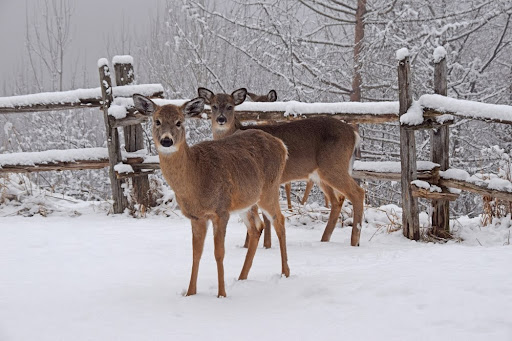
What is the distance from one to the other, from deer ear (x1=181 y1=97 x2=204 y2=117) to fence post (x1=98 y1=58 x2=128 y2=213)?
12.4ft

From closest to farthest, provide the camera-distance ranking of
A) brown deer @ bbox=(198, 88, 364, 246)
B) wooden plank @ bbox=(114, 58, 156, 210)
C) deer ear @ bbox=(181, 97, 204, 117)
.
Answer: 1. deer ear @ bbox=(181, 97, 204, 117)
2. brown deer @ bbox=(198, 88, 364, 246)
3. wooden plank @ bbox=(114, 58, 156, 210)

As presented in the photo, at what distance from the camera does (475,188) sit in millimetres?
6141

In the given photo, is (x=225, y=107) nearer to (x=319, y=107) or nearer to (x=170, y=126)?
(x=319, y=107)

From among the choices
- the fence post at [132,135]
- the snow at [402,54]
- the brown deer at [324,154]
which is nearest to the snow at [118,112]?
the fence post at [132,135]

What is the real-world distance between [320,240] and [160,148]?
299 cm

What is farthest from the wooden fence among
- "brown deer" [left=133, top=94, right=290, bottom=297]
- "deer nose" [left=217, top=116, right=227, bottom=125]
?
"brown deer" [left=133, top=94, right=290, bottom=297]

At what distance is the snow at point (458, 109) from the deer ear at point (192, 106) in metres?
2.78

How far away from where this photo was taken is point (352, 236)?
21.1 feet

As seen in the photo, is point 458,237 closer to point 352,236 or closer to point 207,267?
point 352,236

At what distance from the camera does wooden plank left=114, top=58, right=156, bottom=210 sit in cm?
832

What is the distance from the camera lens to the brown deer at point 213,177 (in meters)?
4.22

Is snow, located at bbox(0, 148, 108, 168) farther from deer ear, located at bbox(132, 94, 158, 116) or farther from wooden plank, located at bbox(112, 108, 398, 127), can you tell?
deer ear, located at bbox(132, 94, 158, 116)

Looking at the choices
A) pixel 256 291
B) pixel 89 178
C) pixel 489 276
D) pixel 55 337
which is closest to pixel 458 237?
pixel 489 276

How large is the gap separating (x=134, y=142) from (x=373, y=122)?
11.5ft
